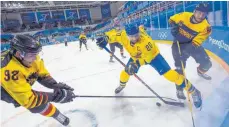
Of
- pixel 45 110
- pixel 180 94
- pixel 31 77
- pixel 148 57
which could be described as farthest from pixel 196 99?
pixel 31 77

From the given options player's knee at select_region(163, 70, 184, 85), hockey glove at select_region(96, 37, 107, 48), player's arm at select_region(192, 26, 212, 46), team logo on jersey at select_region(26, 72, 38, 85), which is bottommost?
player's knee at select_region(163, 70, 184, 85)

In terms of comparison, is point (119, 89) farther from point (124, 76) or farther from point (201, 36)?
point (201, 36)

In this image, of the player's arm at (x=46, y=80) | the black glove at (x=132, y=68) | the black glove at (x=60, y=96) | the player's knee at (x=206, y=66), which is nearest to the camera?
the black glove at (x=60, y=96)

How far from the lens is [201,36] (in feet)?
8.38

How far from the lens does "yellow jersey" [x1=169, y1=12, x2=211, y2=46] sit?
2496 millimetres

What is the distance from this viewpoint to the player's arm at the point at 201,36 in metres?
2.50

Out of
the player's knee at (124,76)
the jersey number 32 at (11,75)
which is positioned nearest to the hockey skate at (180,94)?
the player's knee at (124,76)

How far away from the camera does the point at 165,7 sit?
20.4ft

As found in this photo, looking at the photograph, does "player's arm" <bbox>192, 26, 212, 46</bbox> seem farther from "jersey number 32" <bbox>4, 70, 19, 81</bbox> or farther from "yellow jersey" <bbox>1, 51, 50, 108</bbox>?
"jersey number 32" <bbox>4, 70, 19, 81</bbox>

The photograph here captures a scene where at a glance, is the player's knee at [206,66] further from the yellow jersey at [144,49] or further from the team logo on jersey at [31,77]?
the team logo on jersey at [31,77]

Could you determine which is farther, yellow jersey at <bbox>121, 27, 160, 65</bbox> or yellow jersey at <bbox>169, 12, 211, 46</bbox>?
yellow jersey at <bbox>169, 12, 211, 46</bbox>

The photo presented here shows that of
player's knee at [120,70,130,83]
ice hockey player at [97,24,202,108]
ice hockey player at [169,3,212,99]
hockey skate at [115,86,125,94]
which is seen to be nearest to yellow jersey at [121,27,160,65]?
ice hockey player at [97,24,202,108]

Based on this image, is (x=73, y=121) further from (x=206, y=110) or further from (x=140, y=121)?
(x=206, y=110)

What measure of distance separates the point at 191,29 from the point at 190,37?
0.38ft
